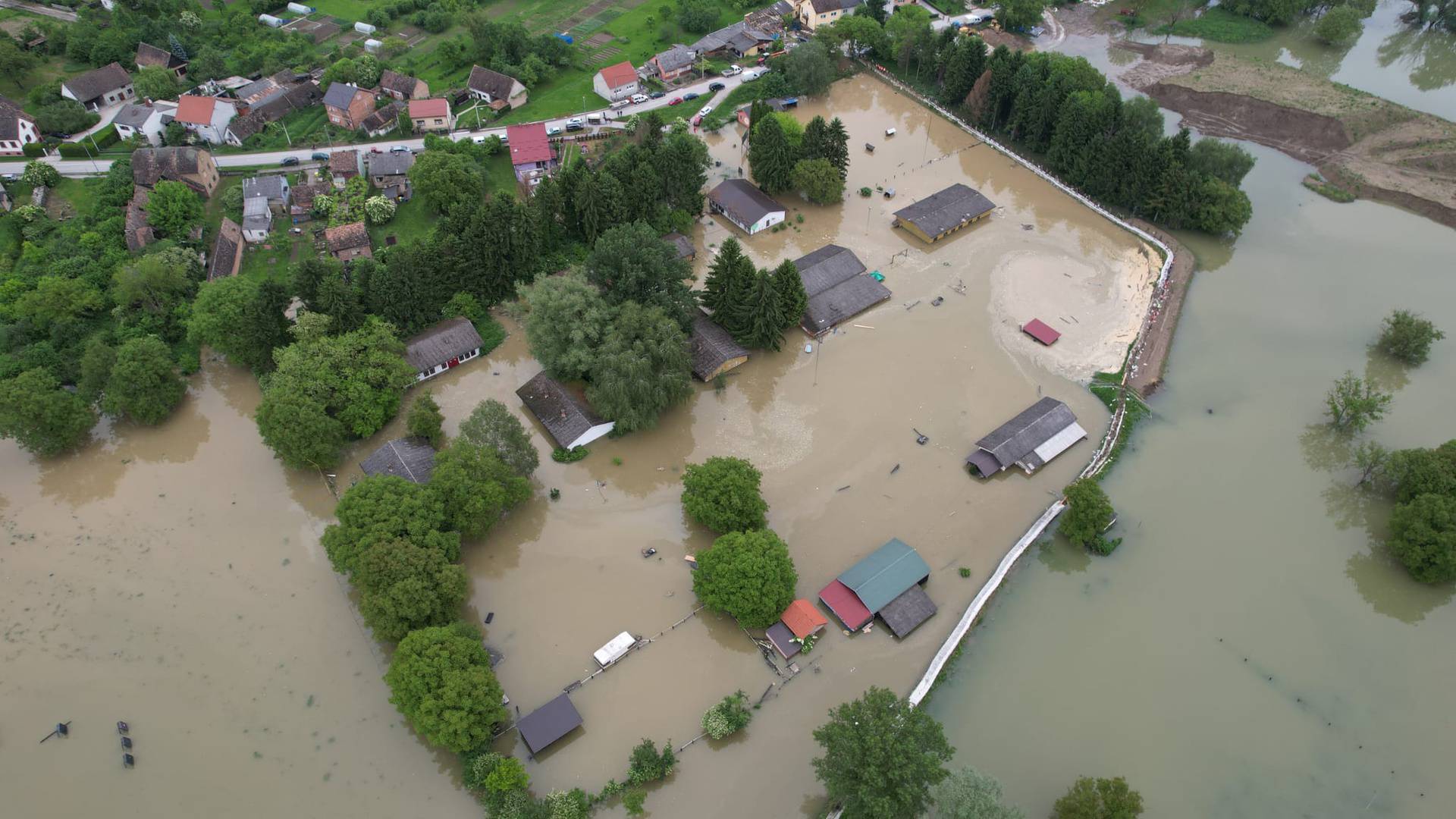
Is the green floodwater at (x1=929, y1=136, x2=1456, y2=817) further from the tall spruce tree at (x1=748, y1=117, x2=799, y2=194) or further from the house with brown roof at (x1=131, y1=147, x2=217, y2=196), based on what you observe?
the house with brown roof at (x1=131, y1=147, x2=217, y2=196)

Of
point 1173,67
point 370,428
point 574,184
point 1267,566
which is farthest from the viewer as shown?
point 1173,67

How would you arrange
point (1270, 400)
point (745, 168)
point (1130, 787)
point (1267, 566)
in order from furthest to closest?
point (745, 168), point (1270, 400), point (1267, 566), point (1130, 787)

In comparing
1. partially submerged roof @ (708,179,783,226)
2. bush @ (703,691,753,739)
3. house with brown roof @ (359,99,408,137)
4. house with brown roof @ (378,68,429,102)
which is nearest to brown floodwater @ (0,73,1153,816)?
bush @ (703,691,753,739)

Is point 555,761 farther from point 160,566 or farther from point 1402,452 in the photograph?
point 1402,452

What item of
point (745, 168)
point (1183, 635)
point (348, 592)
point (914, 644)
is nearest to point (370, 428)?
point (348, 592)

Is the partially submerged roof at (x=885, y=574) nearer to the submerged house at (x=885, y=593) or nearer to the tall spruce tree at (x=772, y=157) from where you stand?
the submerged house at (x=885, y=593)

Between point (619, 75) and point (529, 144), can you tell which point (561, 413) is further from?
point (619, 75)

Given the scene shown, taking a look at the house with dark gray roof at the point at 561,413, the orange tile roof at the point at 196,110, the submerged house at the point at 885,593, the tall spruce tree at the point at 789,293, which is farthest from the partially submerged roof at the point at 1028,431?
the orange tile roof at the point at 196,110
